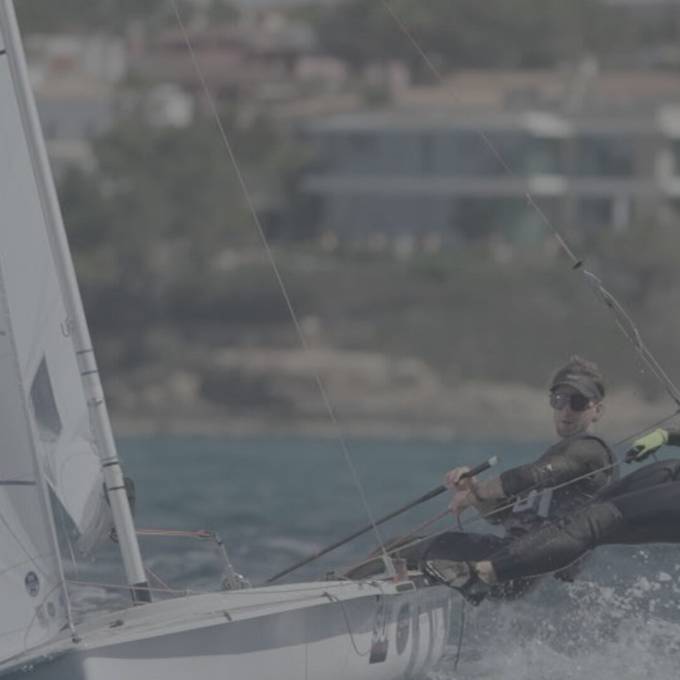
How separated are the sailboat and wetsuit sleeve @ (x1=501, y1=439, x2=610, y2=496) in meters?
0.49

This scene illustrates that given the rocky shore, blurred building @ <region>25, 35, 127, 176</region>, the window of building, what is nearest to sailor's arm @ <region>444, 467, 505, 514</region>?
the rocky shore

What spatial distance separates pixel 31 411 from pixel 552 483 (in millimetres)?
1809

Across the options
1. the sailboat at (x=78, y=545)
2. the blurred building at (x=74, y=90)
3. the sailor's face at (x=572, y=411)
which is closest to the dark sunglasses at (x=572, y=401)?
the sailor's face at (x=572, y=411)

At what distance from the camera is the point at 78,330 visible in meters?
7.66

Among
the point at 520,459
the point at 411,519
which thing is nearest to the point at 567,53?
the point at 520,459

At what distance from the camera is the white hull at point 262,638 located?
7.05 m

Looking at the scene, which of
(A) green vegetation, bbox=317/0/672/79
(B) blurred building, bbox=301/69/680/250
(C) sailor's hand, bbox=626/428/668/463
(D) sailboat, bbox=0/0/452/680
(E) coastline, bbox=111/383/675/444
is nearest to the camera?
(D) sailboat, bbox=0/0/452/680

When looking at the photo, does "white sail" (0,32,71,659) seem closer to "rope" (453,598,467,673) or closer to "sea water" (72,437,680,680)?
"sea water" (72,437,680,680)

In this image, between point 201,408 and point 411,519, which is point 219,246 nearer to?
point 201,408

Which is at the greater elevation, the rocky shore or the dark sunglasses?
the rocky shore

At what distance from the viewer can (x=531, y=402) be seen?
150 feet

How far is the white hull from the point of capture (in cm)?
705

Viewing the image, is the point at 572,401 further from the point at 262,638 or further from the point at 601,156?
the point at 601,156

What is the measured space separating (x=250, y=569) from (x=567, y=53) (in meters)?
59.8
